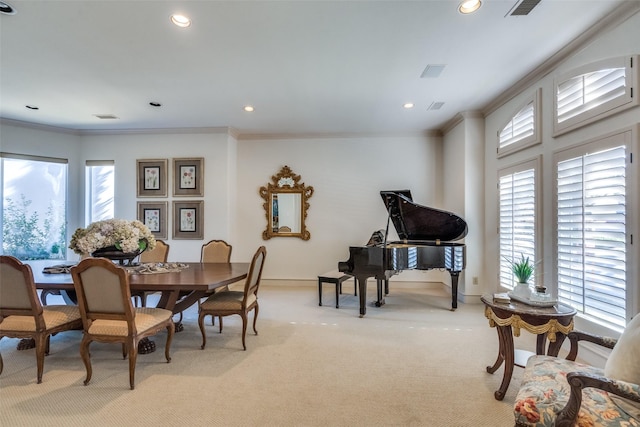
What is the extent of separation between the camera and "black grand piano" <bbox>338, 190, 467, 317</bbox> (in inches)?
157

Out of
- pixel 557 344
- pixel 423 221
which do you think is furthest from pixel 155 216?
pixel 557 344

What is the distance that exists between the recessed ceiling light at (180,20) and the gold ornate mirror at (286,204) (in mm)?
3433

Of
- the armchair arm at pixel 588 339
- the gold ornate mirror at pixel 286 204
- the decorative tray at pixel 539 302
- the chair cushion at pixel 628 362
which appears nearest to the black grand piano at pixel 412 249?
the gold ornate mirror at pixel 286 204

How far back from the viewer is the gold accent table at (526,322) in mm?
1984

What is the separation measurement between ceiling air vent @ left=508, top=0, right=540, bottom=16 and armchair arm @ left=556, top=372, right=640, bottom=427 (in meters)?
2.44

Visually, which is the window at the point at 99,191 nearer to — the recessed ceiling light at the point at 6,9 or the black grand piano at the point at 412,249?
the recessed ceiling light at the point at 6,9

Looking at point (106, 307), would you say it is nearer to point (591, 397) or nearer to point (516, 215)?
point (591, 397)

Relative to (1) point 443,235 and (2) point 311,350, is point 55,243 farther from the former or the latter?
(1) point 443,235

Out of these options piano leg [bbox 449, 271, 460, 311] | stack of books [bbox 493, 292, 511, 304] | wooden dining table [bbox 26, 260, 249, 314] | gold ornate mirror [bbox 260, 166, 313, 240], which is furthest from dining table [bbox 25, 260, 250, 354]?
piano leg [bbox 449, 271, 460, 311]

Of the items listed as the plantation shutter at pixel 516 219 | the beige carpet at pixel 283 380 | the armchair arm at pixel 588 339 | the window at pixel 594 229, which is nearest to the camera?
the armchair arm at pixel 588 339

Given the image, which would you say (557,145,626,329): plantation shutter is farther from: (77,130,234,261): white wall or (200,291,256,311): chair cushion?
(77,130,234,261): white wall

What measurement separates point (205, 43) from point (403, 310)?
4009 millimetres

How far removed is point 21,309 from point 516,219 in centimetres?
509

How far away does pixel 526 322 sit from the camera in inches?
80.7
